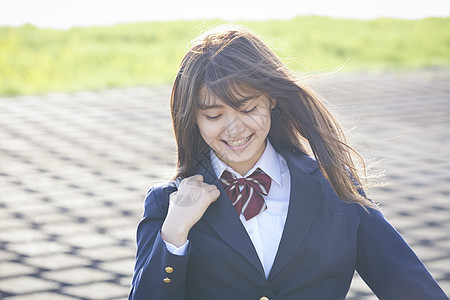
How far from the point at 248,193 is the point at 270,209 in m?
0.09

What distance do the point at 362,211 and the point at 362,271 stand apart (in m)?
0.19

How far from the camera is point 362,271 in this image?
7.04ft

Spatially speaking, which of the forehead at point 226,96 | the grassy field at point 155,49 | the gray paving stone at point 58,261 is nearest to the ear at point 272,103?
the forehead at point 226,96

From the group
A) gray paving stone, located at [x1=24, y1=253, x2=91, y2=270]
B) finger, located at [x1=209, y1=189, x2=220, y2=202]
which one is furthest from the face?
gray paving stone, located at [x1=24, y1=253, x2=91, y2=270]

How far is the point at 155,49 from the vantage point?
13070 millimetres

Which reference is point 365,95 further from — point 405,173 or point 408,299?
point 408,299

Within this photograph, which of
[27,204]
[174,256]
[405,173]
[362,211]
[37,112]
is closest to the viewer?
[174,256]

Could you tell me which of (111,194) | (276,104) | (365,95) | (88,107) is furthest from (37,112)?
(276,104)

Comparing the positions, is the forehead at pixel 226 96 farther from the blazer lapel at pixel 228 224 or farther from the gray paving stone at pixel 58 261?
the gray paving stone at pixel 58 261

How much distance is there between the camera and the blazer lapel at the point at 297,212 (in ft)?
6.71

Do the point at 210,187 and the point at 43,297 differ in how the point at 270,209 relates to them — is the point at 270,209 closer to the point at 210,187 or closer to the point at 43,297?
the point at 210,187

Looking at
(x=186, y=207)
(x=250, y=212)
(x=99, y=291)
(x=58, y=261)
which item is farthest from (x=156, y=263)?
(x=58, y=261)

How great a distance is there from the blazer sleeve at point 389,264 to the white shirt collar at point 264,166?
11.4 inches

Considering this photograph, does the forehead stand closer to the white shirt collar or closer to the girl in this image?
the girl
